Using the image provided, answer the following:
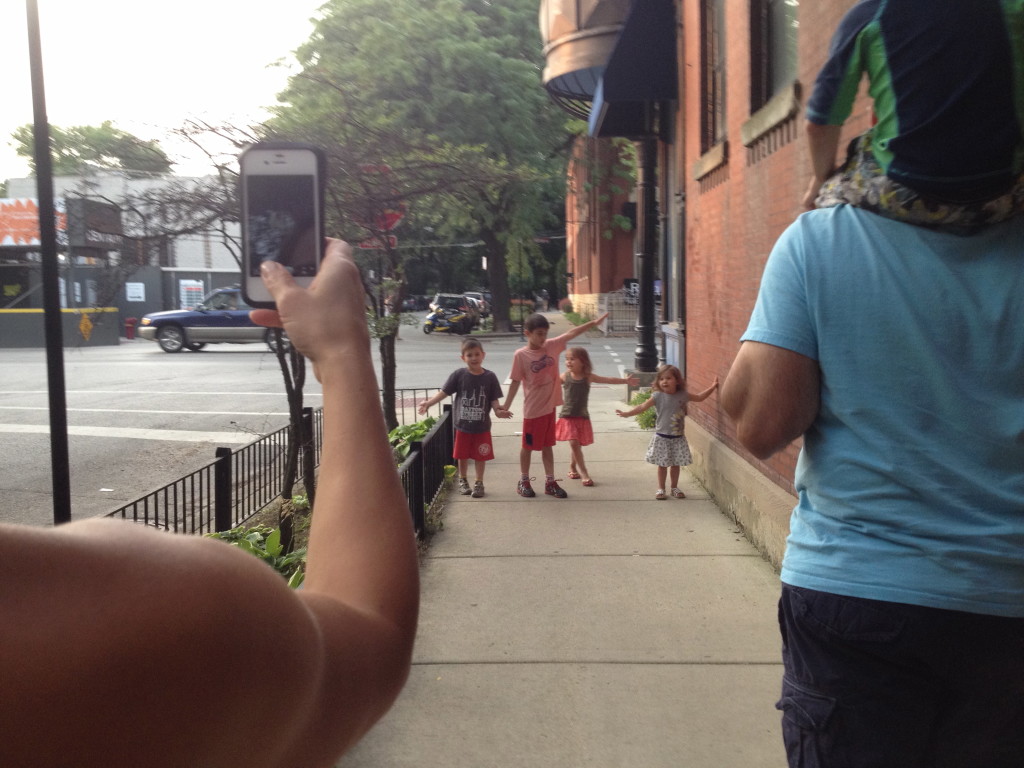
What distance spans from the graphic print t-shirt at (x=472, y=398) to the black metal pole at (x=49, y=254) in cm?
526

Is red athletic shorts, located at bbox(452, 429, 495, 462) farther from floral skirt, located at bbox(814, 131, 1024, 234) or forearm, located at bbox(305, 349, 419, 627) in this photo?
forearm, located at bbox(305, 349, 419, 627)

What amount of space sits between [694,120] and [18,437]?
892 centimetres

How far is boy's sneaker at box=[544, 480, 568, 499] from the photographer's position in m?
7.92

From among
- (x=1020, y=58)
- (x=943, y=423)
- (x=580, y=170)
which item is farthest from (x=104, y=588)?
(x=580, y=170)

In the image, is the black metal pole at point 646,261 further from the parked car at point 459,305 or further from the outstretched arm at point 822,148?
the parked car at point 459,305

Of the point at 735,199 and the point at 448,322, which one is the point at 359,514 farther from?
the point at 448,322

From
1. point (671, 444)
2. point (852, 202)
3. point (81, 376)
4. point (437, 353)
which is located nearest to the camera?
point (852, 202)

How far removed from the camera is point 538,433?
26.9ft

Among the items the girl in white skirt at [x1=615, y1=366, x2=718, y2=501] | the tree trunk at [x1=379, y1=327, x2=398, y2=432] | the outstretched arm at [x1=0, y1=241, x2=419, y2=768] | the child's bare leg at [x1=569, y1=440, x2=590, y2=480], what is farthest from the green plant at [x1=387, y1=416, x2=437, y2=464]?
the outstretched arm at [x1=0, y1=241, x2=419, y2=768]

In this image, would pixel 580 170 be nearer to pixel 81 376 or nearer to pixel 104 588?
pixel 81 376

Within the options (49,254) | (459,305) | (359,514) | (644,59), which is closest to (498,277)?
(459,305)

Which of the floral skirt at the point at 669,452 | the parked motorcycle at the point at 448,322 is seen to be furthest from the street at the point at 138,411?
the parked motorcycle at the point at 448,322

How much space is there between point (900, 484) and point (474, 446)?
6610 millimetres

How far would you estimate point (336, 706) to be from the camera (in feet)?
2.52
